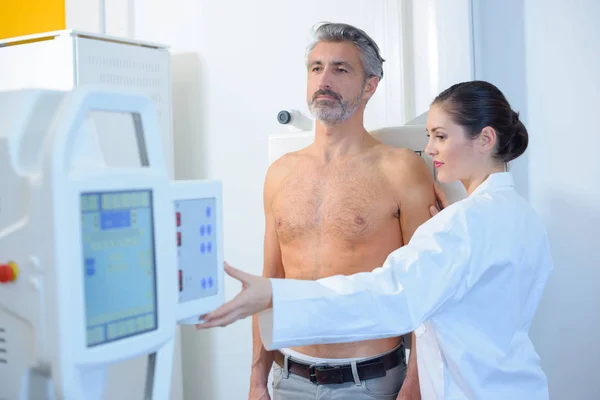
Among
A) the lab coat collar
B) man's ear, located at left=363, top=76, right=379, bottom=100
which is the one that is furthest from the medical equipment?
man's ear, located at left=363, top=76, right=379, bottom=100

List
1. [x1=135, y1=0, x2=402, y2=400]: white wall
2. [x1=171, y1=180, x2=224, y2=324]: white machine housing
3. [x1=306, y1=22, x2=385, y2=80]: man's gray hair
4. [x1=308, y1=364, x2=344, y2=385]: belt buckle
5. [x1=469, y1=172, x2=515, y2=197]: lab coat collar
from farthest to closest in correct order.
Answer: [x1=135, y1=0, x2=402, y2=400]: white wall < [x1=306, y1=22, x2=385, y2=80]: man's gray hair < [x1=308, y1=364, x2=344, y2=385]: belt buckle < [x1=469, y1=172, x2=515, y2=197]: lab coat collar < [x1=171, y1=180, x2=224, y2=324]: white machine housing

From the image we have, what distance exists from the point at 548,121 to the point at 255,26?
3.82 ft

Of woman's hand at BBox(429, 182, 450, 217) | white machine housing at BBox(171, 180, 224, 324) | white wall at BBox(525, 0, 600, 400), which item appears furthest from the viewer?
white wall at BBox(525, 0, 600, 400)

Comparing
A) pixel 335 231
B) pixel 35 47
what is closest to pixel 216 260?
pixel 335 231

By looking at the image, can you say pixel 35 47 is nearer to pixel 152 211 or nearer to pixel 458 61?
pixel 458 61

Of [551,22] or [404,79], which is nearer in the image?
[551,22]

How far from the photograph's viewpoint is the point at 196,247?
104cm

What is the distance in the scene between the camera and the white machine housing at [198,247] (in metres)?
1.01

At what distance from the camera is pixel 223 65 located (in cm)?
284

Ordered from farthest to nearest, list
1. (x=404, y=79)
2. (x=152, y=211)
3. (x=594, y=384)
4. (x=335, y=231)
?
1. (x=404, y=79)
2. (x=594, y=384)
3. (x=335, y=231)
4. (x=152, y=211)

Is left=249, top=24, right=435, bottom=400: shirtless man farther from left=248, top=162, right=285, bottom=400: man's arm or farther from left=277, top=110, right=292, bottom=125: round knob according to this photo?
left=277, top=110, right=292, bottom=125: round knob

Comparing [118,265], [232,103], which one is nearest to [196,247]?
[118,265]

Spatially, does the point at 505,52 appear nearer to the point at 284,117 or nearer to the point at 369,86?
the point at 369,86

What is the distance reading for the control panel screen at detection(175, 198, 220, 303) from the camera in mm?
1016
